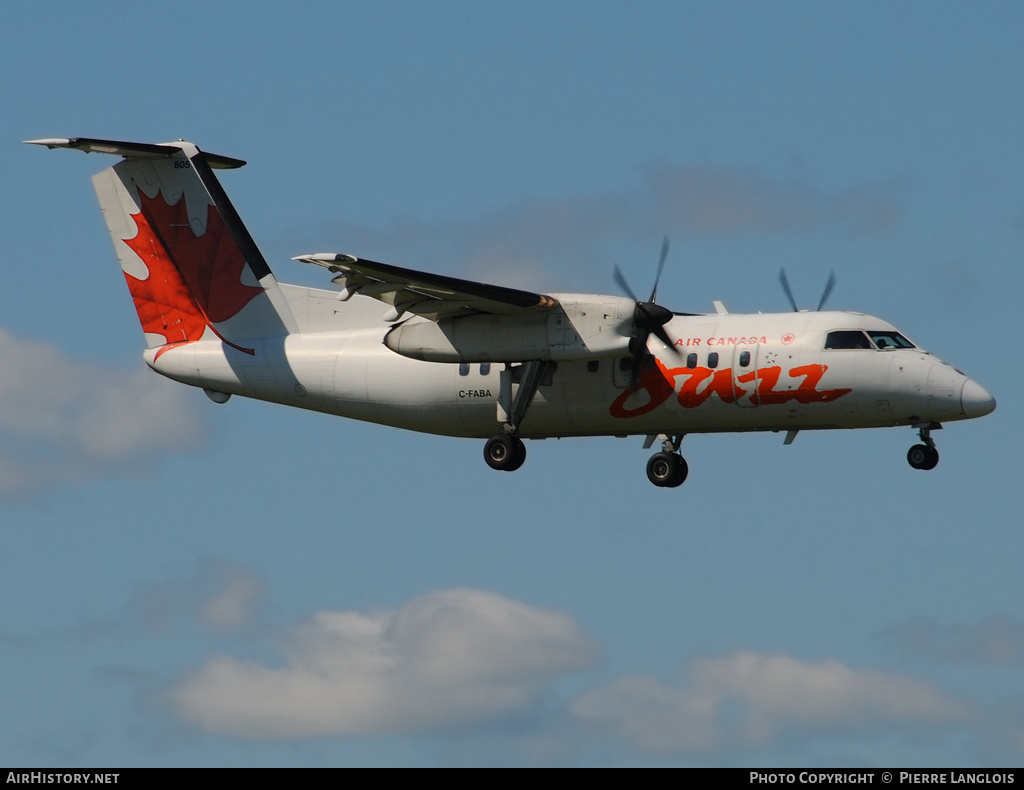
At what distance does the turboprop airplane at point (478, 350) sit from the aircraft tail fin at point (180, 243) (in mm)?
26

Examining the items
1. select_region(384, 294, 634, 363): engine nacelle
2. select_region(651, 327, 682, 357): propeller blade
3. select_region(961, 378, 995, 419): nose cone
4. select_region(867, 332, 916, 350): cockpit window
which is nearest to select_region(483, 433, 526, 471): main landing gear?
select_region(384, 294, 634, 363): engine nacelle

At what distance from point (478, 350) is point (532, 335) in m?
0.94

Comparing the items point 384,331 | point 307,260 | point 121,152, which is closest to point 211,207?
point 121,152

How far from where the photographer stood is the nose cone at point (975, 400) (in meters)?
25.7

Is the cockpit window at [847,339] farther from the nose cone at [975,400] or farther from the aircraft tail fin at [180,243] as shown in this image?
the aircraft tail fin at [180,243]

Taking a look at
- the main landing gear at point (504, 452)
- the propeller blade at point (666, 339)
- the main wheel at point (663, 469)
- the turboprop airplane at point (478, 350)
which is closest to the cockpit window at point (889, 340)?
the turboprop airplane at point (478, 350)

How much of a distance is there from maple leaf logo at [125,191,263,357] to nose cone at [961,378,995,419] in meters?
12.9

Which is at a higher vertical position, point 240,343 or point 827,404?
point 240,343

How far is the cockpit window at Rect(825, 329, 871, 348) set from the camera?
26203 millimetres

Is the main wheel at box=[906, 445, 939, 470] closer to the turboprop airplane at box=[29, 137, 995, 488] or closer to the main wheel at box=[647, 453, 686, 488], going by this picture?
the turboprop airplane at box=[29, 137, 995, 488]

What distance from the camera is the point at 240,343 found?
30016 millimetres

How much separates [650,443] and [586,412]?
1413 millimetres
